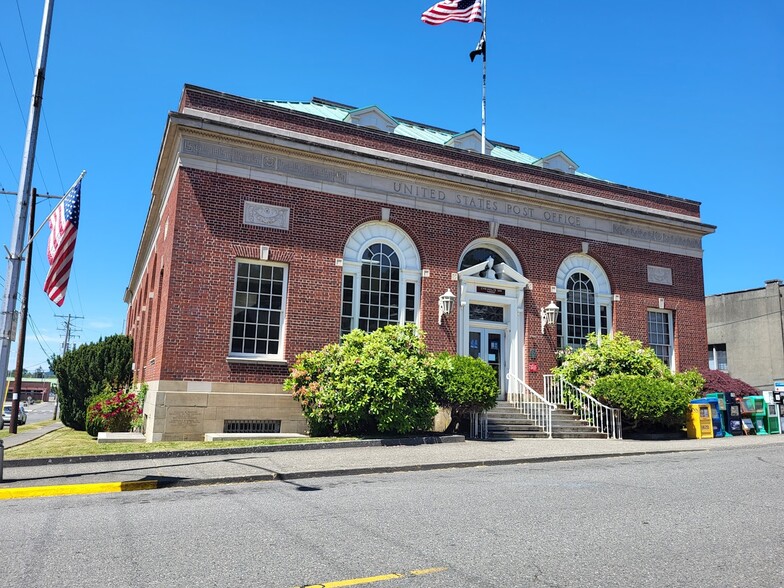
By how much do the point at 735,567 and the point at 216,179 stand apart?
44.3ft

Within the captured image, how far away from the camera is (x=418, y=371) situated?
45.8 ft

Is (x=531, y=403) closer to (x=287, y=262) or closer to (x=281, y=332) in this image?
(x=281, y=332)

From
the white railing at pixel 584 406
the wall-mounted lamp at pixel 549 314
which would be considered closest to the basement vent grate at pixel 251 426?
the white railing at pixel 584 406

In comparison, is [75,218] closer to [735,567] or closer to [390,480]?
[390,480]

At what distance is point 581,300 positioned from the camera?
66.6ft

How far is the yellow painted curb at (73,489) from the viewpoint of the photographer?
27.5 ft

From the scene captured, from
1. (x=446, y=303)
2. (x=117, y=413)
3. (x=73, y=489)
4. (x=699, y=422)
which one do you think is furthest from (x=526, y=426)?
(x=73, y=489)

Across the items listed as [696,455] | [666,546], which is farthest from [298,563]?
[696,455]

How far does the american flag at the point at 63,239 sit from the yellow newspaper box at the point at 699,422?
15.9 m

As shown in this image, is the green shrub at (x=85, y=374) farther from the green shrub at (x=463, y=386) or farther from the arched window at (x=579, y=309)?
the arched window at (x=579, y=309)

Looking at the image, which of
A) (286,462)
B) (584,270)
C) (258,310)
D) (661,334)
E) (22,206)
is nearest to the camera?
(22,206)

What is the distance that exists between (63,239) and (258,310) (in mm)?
5017

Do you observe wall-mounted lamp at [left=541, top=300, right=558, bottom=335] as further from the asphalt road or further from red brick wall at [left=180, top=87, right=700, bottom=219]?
the asphalt road

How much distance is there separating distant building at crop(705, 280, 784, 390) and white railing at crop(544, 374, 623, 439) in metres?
22.3
